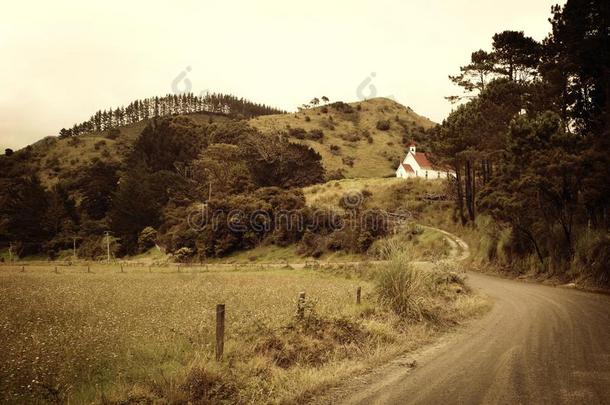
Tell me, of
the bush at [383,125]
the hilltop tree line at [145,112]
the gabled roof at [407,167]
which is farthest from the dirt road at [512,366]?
the hilltop tree line at [145,112]

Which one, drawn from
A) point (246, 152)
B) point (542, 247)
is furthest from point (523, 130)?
point (246, 152)

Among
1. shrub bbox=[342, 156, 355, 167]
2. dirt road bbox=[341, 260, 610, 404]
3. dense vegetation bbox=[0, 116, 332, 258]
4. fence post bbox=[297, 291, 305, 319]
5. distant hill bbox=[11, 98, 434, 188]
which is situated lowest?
dirt road bbox=[341, 260, 610, 404]

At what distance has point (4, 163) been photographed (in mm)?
94500

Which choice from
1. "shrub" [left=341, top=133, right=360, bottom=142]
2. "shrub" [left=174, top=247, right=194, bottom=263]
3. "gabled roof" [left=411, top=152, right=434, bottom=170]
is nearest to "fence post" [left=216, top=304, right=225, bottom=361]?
"shrub" [left=174, top=247, right=194, bottom=263]

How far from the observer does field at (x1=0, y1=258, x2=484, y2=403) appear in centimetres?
704

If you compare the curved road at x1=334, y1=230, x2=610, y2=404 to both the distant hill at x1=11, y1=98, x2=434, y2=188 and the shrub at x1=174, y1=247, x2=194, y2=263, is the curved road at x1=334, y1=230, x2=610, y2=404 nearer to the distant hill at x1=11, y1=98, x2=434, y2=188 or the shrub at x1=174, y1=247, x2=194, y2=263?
the shrub at x1=174, y1=247, x2=194, y2=263

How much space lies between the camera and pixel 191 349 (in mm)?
9305

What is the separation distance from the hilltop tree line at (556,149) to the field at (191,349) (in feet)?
30.9

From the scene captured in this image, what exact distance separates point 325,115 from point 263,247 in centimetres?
7981

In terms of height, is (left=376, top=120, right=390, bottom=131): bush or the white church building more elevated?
(left=376, top=120, right=390, bottom=131): bush

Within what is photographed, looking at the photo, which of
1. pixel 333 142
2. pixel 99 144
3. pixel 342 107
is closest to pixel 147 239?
pixel 333 142

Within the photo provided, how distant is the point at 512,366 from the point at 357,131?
4127 inches

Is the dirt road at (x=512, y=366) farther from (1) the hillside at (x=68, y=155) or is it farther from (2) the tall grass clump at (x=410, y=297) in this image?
(1) the hillside at (x=68, y=155)

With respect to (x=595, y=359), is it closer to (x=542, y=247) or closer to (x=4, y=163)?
(x=542, y=247)
